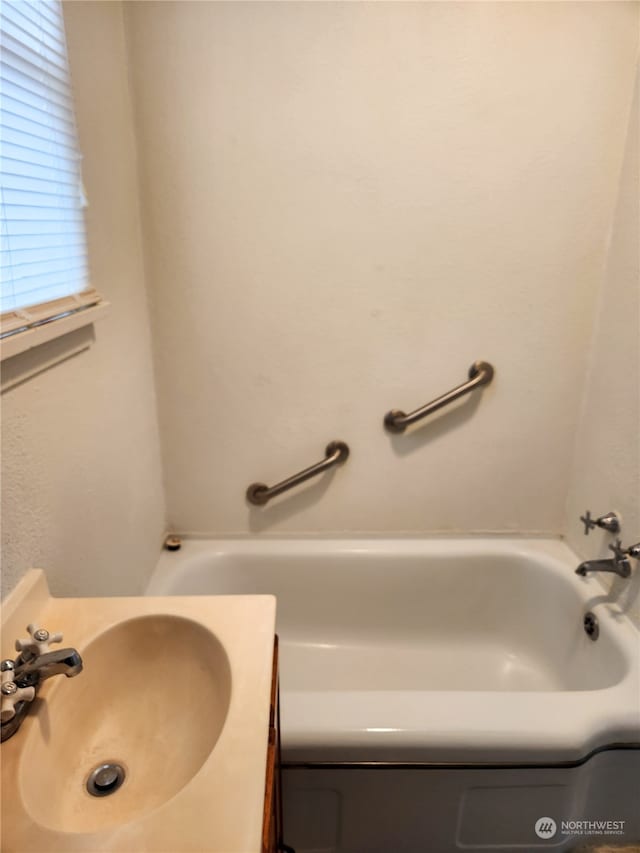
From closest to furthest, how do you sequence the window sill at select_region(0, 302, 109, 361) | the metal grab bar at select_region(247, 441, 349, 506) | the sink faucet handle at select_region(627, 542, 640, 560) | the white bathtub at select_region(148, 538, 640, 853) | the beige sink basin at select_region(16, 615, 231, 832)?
the beige sink basin at select_region(16, 615, 231, 832) → the window sill at select_region(0, 302, 109, 361) → the white bathtub at select_region(148, 538, 640, 853) → the sink faucet handle at select_region(627, 542, 640, 560) → the metal grab bar at select_region(247, 441, 349, 506)

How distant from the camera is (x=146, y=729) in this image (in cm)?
82

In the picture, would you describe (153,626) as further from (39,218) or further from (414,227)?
(414,227)

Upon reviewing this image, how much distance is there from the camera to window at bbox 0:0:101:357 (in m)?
0.86

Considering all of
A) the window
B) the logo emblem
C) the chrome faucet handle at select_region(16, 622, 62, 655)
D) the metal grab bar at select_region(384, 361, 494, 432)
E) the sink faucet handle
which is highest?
the window

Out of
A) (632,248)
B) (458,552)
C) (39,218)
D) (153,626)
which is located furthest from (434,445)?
(39,218)

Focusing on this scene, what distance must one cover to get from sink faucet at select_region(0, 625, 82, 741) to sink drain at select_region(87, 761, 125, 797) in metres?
0.13

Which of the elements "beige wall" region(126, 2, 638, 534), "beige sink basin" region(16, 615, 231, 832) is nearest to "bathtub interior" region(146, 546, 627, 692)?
"beige wall" region(126, 2, 638, 534)

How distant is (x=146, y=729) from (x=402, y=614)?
1142 millimetres

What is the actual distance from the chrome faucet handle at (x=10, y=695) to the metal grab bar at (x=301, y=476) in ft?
3.52

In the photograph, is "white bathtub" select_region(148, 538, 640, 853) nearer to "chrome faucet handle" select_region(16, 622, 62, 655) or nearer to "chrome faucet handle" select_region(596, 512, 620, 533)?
"chrome faucet handle" select_region(596, 512, 620, 533)

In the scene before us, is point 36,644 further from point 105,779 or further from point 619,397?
point 619,397

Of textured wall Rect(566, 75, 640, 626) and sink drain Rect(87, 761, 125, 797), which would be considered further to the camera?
textured wall Rect(566, 75, 640, 626)

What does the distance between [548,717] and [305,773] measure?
0.50 m

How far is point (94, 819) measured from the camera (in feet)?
2.23
